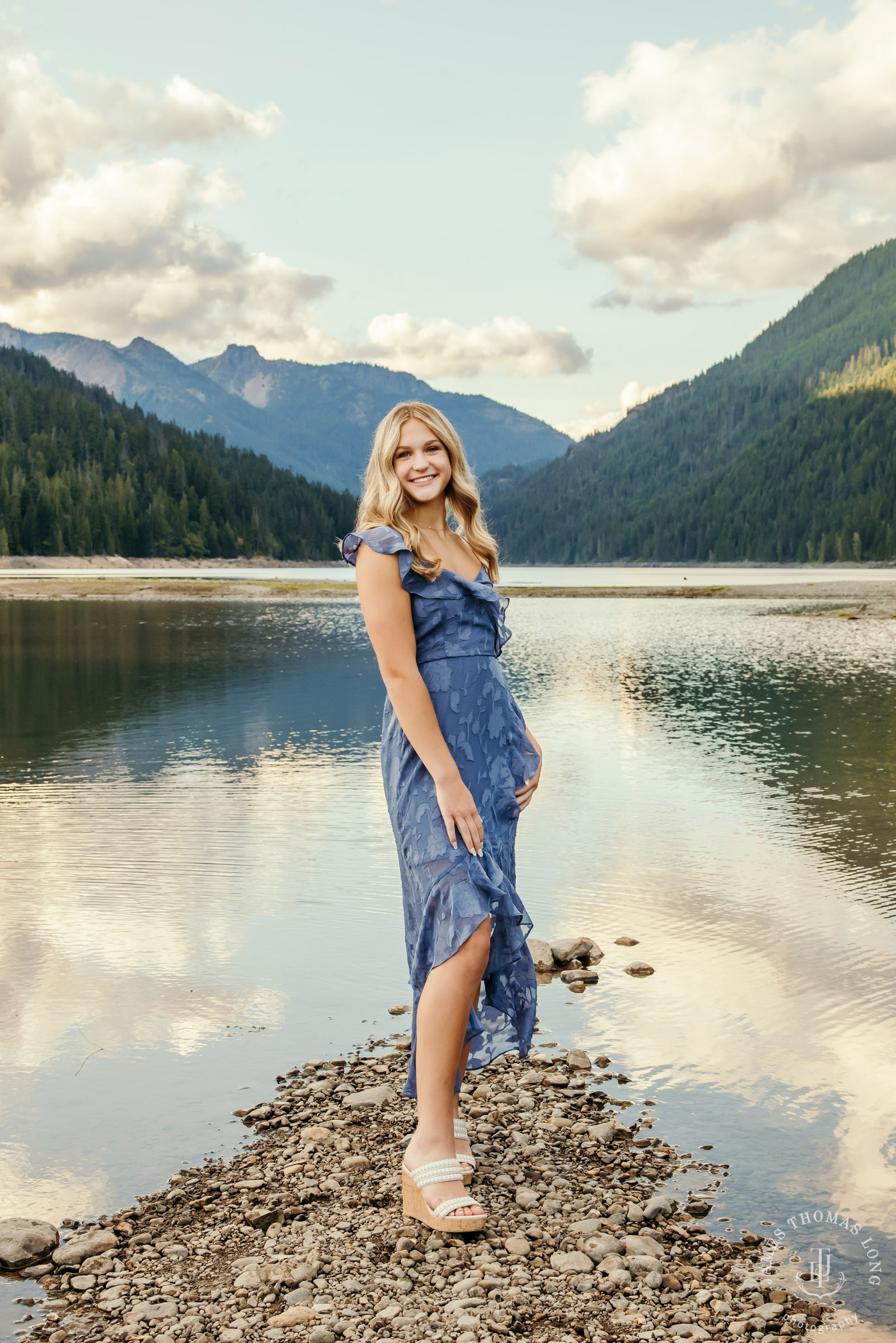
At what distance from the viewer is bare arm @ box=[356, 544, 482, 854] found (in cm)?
366

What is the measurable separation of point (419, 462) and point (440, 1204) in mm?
2512

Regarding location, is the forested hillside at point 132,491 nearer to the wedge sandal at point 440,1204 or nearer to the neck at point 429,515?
the neck at point 429,515

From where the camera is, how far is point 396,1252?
352 cm

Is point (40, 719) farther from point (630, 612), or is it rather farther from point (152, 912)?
point (630, 612)

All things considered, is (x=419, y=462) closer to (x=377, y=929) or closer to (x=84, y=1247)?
(x=84, y=1247)

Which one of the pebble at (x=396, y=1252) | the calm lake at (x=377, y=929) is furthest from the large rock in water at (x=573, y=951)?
the pebble at (x=396, y=1252)

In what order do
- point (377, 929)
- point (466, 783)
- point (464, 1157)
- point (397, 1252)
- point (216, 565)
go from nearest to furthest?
point (397, 1252)
point (466, 783)
point (464, 1157)
point (377, 929)
point (216, 565)

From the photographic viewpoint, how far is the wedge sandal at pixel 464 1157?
395cm

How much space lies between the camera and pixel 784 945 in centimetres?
682

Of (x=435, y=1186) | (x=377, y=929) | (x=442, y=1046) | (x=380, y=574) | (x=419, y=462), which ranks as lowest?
(x=377, y=929)

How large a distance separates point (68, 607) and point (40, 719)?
123 feet

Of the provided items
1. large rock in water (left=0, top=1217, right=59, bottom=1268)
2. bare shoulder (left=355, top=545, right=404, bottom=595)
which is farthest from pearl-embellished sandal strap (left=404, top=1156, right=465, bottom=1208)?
bare shoulder (left=355, top=545, right=404, bottom=595)

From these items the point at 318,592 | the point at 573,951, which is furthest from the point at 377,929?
the point at 318,592

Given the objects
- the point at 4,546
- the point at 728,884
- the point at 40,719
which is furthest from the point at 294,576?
the point at 728,884
